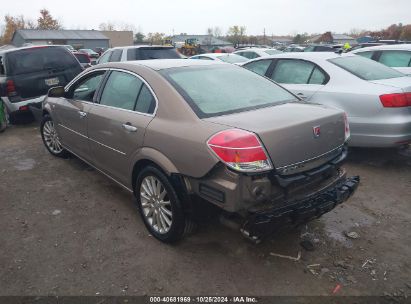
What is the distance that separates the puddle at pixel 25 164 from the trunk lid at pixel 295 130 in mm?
3852

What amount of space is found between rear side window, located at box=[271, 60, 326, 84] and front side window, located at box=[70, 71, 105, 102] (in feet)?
10.1

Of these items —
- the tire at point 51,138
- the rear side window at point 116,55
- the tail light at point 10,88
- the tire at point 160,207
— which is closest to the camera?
the tire at point 160,207

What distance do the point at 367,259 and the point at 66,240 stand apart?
2776 millimetres

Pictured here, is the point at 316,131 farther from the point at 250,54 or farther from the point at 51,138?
the point at 250,54

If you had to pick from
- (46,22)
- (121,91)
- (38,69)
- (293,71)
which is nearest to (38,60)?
(38,69)

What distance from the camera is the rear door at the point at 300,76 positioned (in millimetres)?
5301

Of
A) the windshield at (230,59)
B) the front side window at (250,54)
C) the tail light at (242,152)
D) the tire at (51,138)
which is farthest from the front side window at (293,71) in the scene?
the front side window at (250,54)

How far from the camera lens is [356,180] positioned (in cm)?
323

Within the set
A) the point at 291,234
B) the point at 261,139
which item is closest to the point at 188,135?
the point at 261,139

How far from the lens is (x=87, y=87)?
4.50 metres

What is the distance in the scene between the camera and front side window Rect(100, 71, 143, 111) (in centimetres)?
351

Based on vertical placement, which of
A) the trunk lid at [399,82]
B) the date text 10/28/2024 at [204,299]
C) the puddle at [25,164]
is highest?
the trunk lid at [399,82]

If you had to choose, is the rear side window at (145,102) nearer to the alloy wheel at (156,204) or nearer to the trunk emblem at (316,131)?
the alloy wheel at (156,204)

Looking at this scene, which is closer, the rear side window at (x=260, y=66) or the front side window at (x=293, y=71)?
the front side window at (x=293, y=71)
